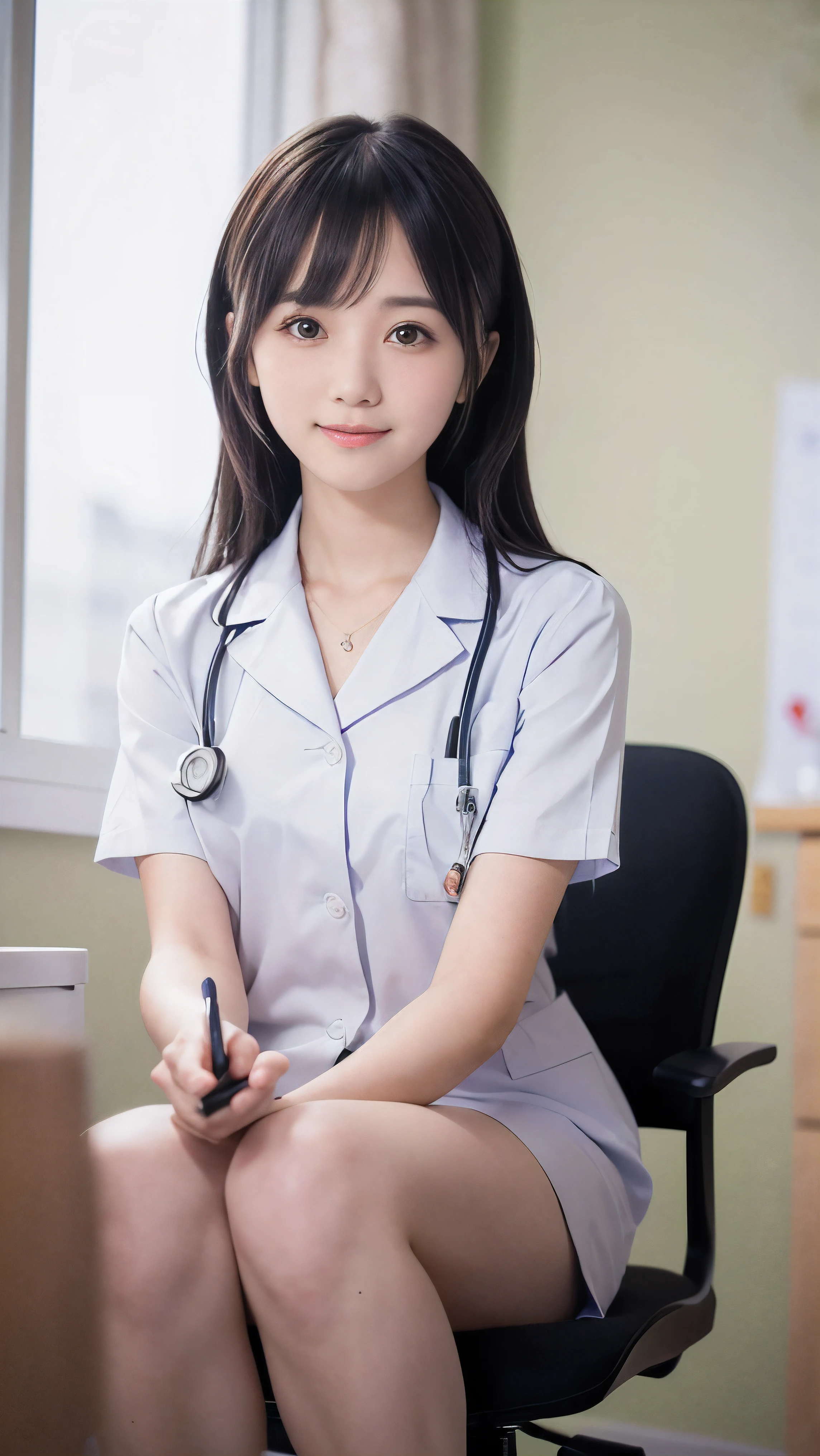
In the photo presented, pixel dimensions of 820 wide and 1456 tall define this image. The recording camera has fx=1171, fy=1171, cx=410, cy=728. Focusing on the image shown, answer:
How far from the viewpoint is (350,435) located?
0.85m

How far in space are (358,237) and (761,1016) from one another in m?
1.11

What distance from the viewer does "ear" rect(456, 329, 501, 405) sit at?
901mm

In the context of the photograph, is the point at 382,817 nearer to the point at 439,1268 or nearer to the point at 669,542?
the point at 439,1268

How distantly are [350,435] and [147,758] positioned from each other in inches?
11.2

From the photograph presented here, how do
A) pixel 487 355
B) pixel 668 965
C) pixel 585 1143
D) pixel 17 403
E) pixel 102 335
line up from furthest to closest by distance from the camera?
pixel 102 335 → pixel 17 403 → pixel 668 965 → pixel 487 355 → pixel 585 1143

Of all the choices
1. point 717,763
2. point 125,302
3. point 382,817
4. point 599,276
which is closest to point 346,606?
point 382,817

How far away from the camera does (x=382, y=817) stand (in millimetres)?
832

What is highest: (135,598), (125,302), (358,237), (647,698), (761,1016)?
(125,302)

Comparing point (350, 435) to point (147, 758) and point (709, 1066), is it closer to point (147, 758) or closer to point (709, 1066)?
point (147, 758)

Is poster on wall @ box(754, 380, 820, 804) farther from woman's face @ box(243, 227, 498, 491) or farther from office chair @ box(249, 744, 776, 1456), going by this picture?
woman's face @ box(243, 227, 498, 491)

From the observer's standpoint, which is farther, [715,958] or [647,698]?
[647,698]

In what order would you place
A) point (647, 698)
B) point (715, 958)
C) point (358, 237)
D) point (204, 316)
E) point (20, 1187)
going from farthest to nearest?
point (647, 698)
point (715, 958)
point (204, 316)
point (358, 237)
point (20, 1187)

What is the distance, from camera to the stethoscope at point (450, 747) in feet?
2.68

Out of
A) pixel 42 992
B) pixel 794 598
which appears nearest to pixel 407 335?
pixel 42 992
